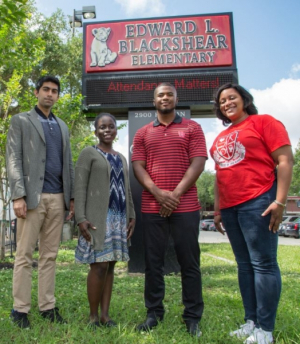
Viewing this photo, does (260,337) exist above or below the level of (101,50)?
below

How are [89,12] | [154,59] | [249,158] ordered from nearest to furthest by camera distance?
[249,158]
[154,59]
[89,12]

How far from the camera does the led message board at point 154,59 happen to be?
5883mm

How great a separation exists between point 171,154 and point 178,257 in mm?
865

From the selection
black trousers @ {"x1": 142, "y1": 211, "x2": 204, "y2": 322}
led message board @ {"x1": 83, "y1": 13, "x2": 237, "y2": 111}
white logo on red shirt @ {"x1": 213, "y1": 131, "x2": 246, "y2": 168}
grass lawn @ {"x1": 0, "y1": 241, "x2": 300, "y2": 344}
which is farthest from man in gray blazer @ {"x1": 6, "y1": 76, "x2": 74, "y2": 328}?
led message board @ {"x1": 83, "y1": 13, "x2": 237, "y2": 111}

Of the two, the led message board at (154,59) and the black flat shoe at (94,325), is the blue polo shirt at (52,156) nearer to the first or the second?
the black flat shoe at (94,325)

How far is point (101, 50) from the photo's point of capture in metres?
6.10

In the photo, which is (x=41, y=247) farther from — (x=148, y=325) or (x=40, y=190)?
(x=148, y=325)

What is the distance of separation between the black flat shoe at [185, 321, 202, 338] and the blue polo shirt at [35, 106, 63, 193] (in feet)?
5.36

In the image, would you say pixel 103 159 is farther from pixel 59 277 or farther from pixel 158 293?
pixel 59 277

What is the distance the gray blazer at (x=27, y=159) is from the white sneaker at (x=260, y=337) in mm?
1900

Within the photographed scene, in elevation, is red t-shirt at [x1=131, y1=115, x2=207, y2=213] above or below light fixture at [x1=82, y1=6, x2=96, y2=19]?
below

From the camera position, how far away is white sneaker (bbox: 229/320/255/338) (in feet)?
8.36

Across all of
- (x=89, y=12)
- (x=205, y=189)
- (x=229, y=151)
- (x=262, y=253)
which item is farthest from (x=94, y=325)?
(x=205, y=189)

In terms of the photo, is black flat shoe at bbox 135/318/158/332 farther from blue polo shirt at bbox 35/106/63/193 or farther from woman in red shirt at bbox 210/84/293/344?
blue polo shirt at bbox 35/106/63/193
